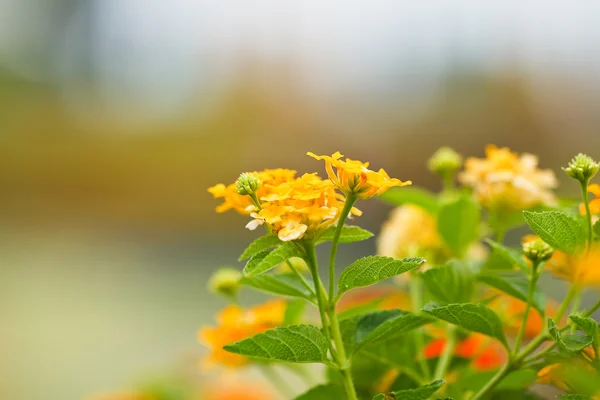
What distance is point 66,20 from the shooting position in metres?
5.30

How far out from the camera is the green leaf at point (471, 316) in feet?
0.89

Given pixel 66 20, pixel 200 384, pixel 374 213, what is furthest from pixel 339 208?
Answer: pixel 66 20

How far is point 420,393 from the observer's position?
0.26 m

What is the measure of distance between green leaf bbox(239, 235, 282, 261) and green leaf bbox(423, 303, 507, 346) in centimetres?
7

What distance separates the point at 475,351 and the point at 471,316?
0.43 feet

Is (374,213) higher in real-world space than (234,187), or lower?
higher

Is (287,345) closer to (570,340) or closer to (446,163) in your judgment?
(570,340)

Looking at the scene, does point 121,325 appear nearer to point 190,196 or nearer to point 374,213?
point 374,213

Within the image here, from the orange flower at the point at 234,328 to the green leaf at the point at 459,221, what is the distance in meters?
0.11

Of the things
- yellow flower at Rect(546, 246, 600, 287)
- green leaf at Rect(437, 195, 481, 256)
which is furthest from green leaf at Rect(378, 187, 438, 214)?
yellow flower at Rect(546, 246, 600, 287)

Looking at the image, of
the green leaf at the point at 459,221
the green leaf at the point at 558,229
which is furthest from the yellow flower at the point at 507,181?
the green leaf at the point at 558,229

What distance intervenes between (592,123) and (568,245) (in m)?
3.38

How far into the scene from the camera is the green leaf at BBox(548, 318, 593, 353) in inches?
10.4

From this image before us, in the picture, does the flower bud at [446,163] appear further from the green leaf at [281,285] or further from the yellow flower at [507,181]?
the green leaf at [281,285]
